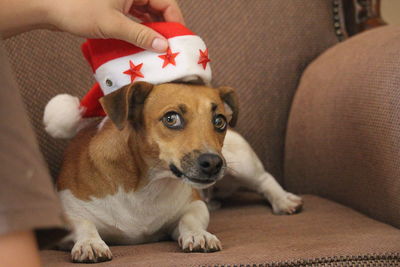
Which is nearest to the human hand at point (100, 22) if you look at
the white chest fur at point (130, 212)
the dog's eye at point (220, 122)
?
the dog's eye at point (220, 122)

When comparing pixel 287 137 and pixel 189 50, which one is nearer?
pixel 189 50

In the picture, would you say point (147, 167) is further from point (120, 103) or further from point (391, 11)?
point (391, 11)

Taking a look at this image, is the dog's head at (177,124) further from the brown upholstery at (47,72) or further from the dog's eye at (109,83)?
the brown upholstery at (47,72)

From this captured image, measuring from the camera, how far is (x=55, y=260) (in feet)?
3.66

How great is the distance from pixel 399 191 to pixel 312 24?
793 mm

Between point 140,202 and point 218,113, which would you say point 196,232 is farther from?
point 218,113

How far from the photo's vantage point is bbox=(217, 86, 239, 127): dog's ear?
1438 mm

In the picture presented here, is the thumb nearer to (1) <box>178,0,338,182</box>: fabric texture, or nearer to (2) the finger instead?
(2) the finger

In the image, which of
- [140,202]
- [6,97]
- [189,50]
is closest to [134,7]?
[189,50]

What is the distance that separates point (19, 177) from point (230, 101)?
990mm

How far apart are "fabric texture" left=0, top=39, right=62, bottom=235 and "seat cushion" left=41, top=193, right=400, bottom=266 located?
476 mm

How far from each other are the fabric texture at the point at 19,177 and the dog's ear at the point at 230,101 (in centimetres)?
91

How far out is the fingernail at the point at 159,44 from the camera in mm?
1228

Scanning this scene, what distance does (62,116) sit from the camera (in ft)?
4.70
